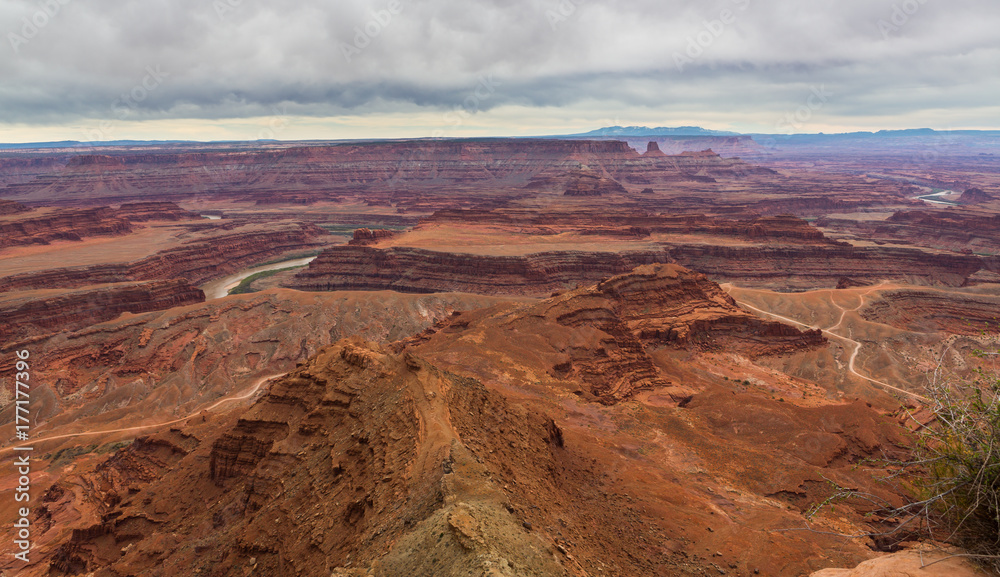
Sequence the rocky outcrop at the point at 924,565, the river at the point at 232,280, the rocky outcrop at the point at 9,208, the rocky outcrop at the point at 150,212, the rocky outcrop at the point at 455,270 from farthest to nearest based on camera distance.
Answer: the rocky outcrop at the point at 150,212, the rocky outcrop at the point at 9,208, the river at the point at 232,280, the rocky outcrop at the point at 455,270, the rocky outcrop at the point at 924,565

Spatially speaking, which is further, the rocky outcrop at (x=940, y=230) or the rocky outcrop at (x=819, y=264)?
the rocky outcrop at (x=940, y=230)

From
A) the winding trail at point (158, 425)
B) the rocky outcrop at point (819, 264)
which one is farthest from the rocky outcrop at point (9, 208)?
the rocky outcrop at point (819, 264)

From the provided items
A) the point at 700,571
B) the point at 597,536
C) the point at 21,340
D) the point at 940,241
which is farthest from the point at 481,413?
the point at 940,241

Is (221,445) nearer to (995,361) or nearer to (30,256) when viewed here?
(995,361)

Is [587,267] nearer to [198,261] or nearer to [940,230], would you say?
[198,261]

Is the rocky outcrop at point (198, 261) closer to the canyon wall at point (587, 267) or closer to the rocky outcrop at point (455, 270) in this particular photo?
the canyon wall at point (587, 267)

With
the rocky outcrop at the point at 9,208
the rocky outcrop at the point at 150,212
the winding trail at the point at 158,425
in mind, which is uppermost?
the rocky outcrop at the point at 9,208

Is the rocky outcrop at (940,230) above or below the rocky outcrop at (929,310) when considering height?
above

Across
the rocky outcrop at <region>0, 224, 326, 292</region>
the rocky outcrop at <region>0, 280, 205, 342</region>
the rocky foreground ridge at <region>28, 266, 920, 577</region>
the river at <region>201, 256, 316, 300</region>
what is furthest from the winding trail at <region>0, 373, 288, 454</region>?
the rocky outcrop at <region>0, 224, 326, 292</region>
